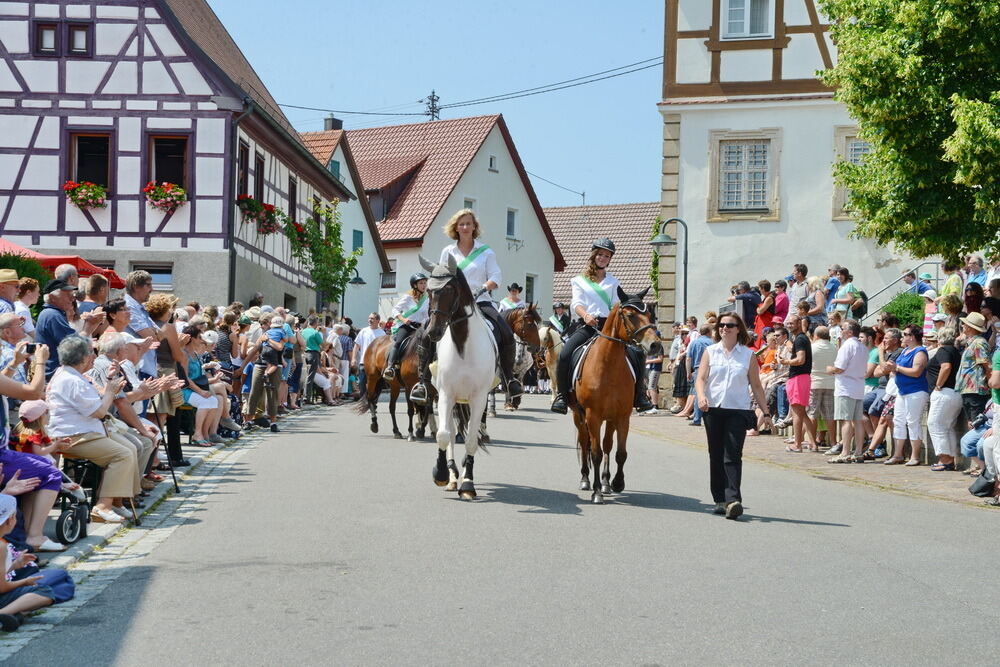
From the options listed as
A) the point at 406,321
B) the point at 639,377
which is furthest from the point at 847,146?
the point at 639,377

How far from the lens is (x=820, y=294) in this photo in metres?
24.0

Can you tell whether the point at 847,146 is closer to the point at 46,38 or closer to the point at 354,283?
the point at 354,283

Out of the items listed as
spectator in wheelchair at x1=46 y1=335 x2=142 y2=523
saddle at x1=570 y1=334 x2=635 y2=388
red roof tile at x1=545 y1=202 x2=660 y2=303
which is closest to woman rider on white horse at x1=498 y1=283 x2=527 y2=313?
saddle at x1=570 y1=334 x2=635 y2=388

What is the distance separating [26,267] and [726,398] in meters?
13.3

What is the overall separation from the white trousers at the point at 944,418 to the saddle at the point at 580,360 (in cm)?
552

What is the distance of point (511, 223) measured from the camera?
63.9 m

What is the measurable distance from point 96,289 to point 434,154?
4902 cm

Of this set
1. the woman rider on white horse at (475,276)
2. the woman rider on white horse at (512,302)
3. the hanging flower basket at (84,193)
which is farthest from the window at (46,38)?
the woman rider on white horse at (475,276)

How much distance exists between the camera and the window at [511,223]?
208 feet

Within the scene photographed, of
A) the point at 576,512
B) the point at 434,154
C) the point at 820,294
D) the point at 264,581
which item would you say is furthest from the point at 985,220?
the point at 434,154

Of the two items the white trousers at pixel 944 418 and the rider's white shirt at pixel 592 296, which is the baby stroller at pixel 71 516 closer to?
the rider's white shirt at pixel 592 296

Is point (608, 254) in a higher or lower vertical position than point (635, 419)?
higher

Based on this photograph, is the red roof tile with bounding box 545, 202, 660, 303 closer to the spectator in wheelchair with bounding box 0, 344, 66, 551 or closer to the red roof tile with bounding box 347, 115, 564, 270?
the red roof tile with bounding box 347, 115, 564, 270

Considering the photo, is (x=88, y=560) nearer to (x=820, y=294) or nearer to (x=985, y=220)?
(x=985, y=220)
